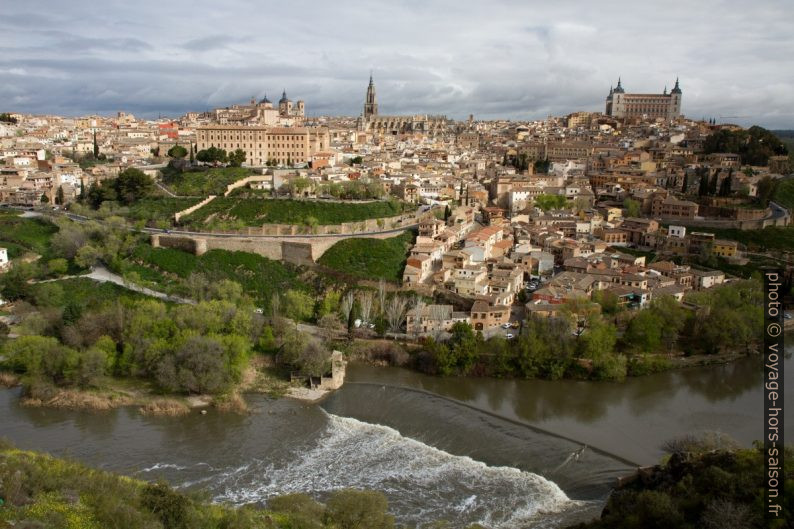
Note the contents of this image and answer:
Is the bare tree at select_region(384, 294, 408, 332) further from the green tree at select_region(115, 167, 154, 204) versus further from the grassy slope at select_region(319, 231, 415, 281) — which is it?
the green tree at select_region(115, 167, 154, 204)

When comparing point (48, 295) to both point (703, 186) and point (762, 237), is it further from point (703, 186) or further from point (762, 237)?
point (703, 186)

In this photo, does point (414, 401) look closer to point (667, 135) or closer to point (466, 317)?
point (466, 317)

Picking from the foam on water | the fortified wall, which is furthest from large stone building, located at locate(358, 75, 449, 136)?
the foam on water

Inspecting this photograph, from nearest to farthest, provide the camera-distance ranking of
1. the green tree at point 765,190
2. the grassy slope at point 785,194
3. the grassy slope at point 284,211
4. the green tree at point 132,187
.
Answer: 1. the grassy slope at point 284,211
2. the green tree at point 132,187
3. the green tree at point 765,190
4. the grassy slope at point 785,194

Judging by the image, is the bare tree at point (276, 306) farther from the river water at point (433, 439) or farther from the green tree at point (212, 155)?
the green tree at point (212, 155)

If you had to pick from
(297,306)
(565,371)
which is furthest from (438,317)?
(297,306)

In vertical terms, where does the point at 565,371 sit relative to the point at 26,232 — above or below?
below

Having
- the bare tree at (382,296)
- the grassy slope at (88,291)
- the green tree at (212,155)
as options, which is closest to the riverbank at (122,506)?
the bare tree at (382,296)
